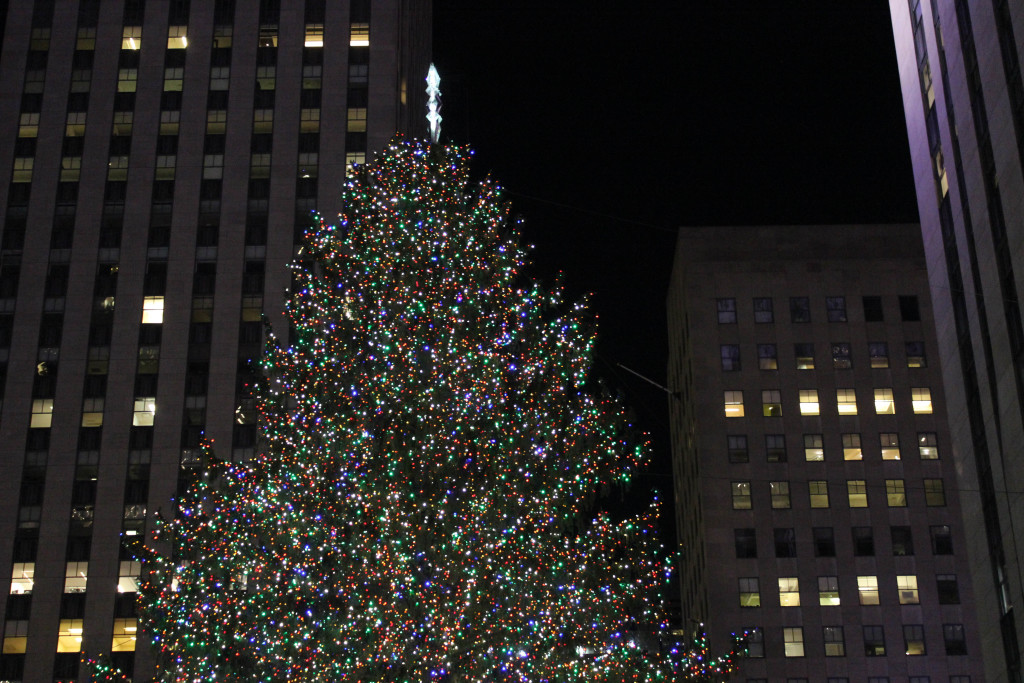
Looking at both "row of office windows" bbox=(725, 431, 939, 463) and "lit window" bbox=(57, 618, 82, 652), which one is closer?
"lit window" bbox=(57, 618, 82, 652)

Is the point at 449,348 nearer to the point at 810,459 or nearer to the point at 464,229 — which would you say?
the point at 464,229

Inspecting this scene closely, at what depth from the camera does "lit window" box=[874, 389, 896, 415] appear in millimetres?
82188

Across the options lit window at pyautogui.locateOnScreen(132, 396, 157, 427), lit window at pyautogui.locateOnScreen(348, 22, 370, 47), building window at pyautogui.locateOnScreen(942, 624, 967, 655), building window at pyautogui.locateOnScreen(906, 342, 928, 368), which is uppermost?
lit window at pyautogui.locateOnScreen(348, 22, 370, 47)

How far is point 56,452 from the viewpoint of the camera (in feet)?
206

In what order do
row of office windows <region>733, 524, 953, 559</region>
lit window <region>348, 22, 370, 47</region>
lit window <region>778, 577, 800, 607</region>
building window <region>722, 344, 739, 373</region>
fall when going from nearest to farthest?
lit window <region>348, 22, 370, 47</region> → lit window <region>778, 577, 800, 607</region> → row of office windows <region>733, 524, 953, 559</region> → building window <region>722, 344, 739, 373</region>

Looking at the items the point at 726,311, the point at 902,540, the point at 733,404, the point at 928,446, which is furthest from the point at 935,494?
the point at 726,311

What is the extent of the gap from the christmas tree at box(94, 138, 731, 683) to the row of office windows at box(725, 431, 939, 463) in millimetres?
56433

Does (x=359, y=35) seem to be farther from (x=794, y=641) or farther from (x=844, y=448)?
(x=794, y=641)

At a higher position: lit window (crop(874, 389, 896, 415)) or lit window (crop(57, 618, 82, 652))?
lit window (crop(874, 389, 896, 415))

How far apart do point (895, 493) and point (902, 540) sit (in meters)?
3.20

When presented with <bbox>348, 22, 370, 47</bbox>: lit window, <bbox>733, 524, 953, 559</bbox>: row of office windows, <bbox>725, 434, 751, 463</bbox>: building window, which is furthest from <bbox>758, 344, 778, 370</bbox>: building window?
<bbox>348, 22, 370, 47</bbox>: lit window

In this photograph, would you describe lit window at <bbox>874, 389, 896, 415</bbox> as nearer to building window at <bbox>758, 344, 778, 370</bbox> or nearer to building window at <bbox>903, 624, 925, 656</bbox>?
building window at <bbox>758, 344, 778, 370</bbox>

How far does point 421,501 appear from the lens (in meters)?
23.8

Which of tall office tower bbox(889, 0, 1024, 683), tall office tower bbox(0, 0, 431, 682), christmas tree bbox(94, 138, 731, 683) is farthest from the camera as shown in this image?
tall office tower bbox(0, 0, 431, 682)
